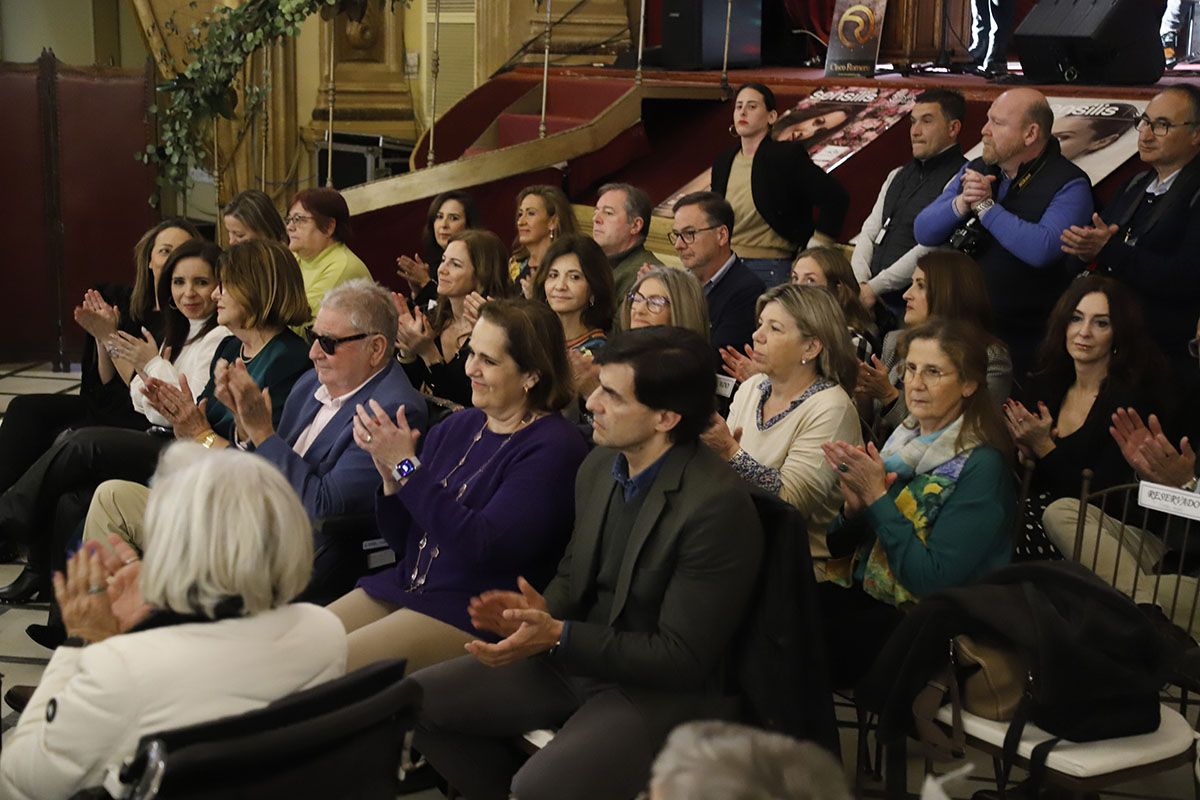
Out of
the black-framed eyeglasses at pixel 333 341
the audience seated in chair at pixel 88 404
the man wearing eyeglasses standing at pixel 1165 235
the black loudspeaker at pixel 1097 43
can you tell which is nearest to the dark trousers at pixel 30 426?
the audience seated in chair at pixel 88 404

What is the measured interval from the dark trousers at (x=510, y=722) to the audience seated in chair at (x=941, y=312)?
1471mm

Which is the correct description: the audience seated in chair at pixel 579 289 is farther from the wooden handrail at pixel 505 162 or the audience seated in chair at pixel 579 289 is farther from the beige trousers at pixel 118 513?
the wooden handrail at pixel 505 162

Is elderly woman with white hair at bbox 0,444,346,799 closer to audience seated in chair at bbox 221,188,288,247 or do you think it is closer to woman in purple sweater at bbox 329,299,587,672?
woman in purple sweater at bbox 329,299,587,672

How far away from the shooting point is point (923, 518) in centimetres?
320

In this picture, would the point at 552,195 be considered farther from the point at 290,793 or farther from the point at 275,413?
the point at 290,793

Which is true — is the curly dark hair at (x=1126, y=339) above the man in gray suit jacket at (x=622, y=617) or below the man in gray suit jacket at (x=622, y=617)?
above

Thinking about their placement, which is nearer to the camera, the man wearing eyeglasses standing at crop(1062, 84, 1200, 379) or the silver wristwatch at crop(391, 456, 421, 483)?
the silver wristwatch at crop(391, 456, 421, 483)

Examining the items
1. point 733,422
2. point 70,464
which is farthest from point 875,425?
point 70,464

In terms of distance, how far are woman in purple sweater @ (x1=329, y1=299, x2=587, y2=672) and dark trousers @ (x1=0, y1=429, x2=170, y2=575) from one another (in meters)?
1.14

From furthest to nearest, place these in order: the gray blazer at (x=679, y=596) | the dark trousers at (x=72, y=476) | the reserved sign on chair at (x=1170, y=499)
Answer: the dark trousers at (x=72, y=476)
the reserved sign on chair at (x=1170, y=499)
the gray blazer at (x=679, y=596)

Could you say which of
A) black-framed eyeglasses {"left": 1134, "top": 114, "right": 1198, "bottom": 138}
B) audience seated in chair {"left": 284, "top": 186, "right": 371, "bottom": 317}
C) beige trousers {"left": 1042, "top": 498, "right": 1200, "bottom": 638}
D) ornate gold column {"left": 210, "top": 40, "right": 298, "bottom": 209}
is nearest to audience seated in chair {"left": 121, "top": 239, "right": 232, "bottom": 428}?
audience seated in chair {"left": 284, "top": 186, "right": 371, "bottom": 317}

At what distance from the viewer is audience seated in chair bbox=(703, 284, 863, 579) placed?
3.44 m

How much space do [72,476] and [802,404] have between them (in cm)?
206

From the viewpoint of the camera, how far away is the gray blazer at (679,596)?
2.71m
